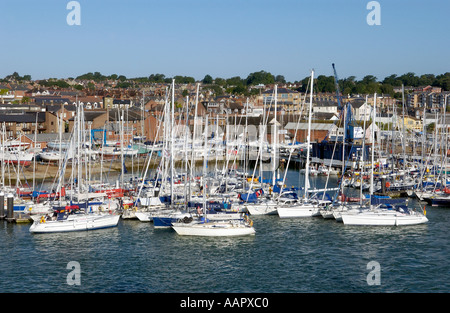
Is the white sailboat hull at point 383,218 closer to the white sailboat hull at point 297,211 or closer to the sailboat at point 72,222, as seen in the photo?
the white sailboat hull at point 297,211

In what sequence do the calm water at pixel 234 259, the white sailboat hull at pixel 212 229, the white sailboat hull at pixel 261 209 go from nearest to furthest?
the calm water at pixel 234 259
the white sailboat hull at pixel 212 229
the white sailboat hull at pixel 261 209

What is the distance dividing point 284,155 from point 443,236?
3416 centimetres

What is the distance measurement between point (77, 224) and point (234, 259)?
26.7 ft

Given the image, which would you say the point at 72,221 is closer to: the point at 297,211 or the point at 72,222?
the point at 72,222

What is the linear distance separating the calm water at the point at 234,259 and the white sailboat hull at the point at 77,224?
33 centimetres

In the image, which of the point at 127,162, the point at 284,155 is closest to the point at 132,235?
the point at 127,162

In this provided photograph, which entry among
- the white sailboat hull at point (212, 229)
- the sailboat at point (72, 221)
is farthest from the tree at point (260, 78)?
the white sailboat hull at point (212, 229)

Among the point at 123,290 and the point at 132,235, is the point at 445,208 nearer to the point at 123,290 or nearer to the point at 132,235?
the point at 132,235

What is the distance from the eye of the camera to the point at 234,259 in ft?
73.8

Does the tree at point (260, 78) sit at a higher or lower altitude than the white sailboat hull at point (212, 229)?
higher

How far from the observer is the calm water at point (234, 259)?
1958 centimetres
